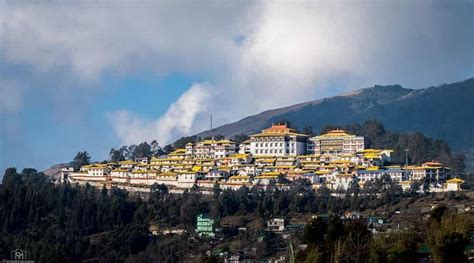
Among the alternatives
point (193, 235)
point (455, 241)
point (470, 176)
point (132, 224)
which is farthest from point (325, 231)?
point (470, 176)

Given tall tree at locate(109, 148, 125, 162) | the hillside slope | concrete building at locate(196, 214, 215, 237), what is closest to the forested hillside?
the hillside slope

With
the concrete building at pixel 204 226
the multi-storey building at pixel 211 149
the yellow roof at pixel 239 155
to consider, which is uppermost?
the multi-storey building at pixel 211 149

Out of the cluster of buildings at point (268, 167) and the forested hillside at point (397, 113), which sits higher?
the forested hillside at point (397, 113)

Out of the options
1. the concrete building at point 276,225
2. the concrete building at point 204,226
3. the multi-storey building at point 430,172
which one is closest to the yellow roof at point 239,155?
the multi-storey building at point 430,172

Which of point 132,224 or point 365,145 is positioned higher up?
point 365,145

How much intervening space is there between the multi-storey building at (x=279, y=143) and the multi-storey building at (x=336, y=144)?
671 mm

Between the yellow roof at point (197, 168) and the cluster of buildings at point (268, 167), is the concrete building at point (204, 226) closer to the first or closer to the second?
the cluster of buildings at point (268, 167)

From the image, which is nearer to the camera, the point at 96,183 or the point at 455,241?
the point at 455,241

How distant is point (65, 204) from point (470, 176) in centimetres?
2323

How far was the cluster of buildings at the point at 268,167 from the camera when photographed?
165 feet

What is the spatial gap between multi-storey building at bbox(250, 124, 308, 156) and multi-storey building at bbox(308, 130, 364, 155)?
0.67 meters

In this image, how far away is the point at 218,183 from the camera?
170 feet

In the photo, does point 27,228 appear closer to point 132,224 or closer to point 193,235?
point 132,224

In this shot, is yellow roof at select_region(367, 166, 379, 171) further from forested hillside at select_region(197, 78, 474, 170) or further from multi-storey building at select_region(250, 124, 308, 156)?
forested hillside at select_region(197, 78, 474, 170)
